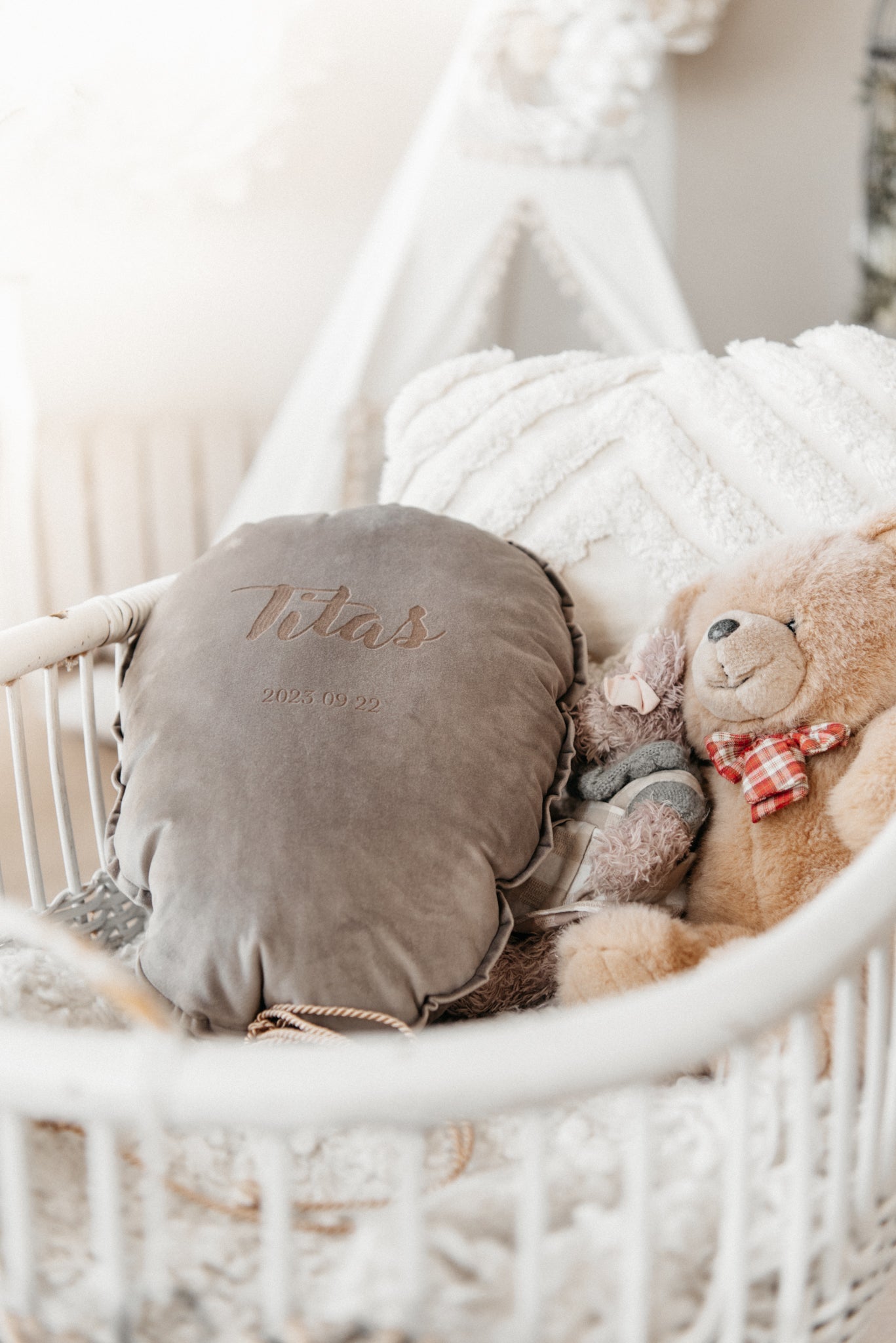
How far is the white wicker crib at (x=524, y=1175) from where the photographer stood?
1.37 feet

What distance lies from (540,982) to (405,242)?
1.37 metres

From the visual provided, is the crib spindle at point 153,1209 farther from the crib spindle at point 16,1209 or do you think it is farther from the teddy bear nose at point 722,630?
the teddy bear nose at point 722,630

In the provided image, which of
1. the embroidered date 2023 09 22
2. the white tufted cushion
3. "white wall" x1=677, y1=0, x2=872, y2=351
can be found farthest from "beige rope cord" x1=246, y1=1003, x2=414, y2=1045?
"white wall" x1=677, y1=0, x2=872, y2=351

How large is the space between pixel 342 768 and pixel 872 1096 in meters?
0.41

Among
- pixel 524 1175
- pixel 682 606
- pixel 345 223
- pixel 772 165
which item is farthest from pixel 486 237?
pixel 524 1175

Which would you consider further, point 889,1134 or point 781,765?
point 781,765

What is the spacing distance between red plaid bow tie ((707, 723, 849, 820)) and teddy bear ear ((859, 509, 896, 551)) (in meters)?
0.15

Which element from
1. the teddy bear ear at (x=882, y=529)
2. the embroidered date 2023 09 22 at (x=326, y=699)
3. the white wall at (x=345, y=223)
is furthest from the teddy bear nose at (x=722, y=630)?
the white wall at (x=345, y=223)

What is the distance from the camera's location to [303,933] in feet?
2.55

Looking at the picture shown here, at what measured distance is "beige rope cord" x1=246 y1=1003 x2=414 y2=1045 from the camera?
77cm

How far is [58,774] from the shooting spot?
100 centimetres

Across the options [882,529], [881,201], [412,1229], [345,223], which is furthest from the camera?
[881,201]

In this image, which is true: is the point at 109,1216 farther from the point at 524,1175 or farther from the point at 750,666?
the point at 750,666

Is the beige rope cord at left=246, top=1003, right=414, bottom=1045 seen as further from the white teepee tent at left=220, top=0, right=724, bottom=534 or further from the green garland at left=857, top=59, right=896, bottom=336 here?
the green garland at left=857, top=59, right=896, bottom=336
